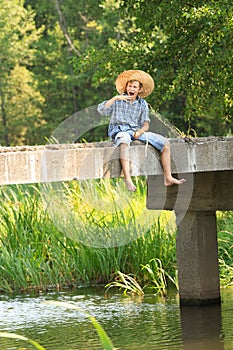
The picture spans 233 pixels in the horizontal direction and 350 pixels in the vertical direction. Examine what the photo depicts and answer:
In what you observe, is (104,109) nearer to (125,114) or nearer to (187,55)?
(125,114)

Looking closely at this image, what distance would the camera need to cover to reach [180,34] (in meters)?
13.6

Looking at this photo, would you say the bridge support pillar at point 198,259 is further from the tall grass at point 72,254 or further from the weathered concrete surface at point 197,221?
the tall grass at point 72,254

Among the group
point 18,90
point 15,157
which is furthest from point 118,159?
point 18,90

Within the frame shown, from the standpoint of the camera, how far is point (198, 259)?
10562 millimetres

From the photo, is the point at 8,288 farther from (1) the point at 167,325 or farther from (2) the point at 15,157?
(2) the point at 15,157

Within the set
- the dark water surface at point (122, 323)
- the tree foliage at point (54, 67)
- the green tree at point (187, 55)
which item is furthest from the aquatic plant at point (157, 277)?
the tree foliage at point (54, 67)

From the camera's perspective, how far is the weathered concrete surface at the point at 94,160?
23.7ft

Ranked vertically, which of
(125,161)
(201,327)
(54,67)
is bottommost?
(201,327)

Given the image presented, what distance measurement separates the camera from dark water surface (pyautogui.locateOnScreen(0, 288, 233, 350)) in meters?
8.68

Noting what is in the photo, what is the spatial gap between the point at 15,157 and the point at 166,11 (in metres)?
6.15

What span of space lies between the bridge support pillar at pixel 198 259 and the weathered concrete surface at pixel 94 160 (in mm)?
1985

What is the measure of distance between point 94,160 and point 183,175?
2.09 m

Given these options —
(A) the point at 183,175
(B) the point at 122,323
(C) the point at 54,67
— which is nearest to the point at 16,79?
(C) the point at 54,67

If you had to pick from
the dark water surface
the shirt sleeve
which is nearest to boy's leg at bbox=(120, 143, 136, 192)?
the shirt sleeve
